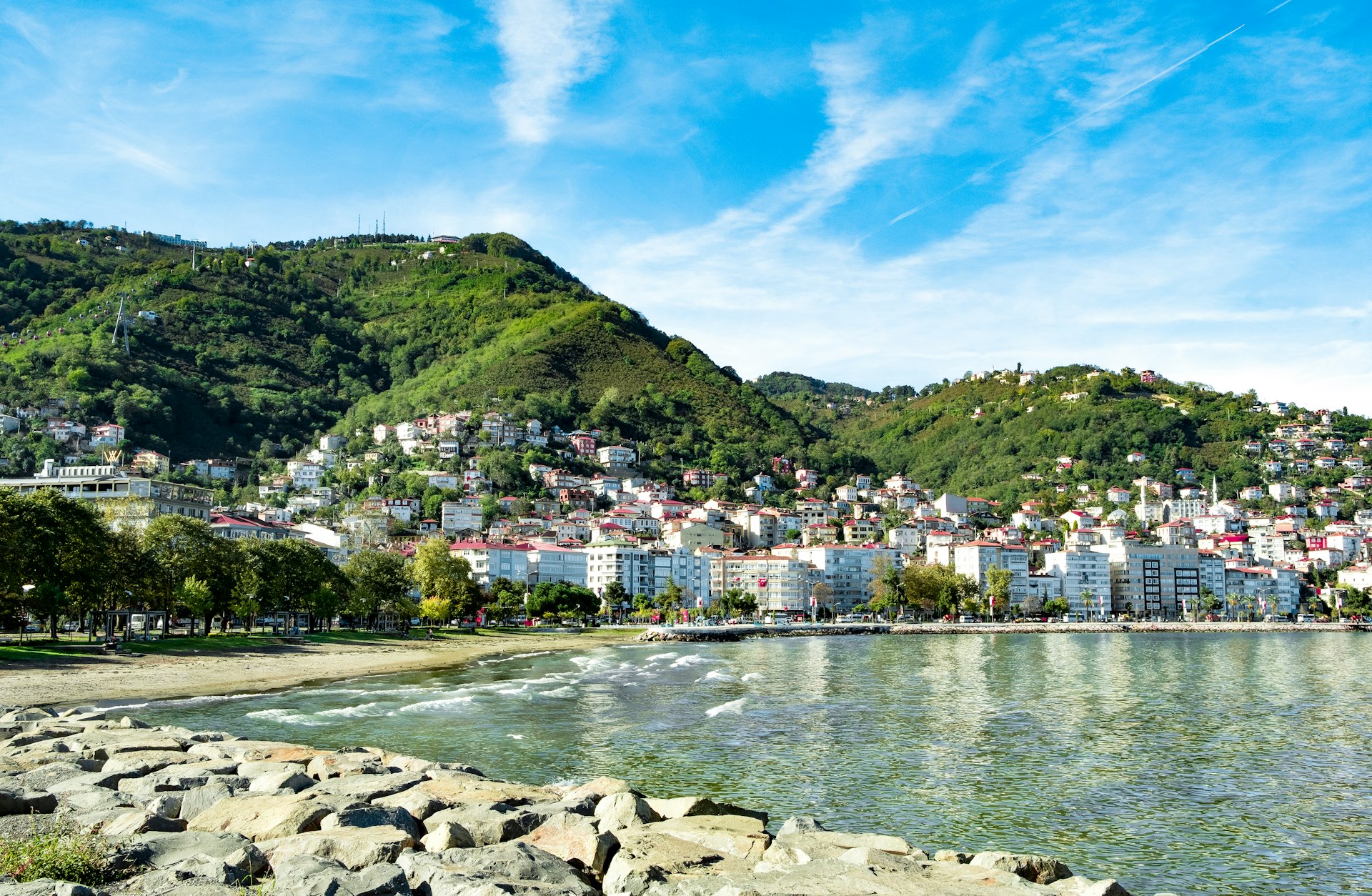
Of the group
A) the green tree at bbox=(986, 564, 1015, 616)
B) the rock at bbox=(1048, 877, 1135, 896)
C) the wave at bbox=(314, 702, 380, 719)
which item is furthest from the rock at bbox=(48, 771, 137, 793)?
the green tree at bbox=(986, 564, 1015, 616)

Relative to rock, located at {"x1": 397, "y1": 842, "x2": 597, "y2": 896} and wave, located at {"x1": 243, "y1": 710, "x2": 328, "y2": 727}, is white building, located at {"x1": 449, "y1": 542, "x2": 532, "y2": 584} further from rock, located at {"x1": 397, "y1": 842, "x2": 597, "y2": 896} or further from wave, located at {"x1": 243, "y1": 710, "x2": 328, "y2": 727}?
rock, located at {"x1": 397, "y1": 842, "x2": 597, "y2": 896}

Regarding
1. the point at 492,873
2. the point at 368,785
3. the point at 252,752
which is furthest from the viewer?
the point at 252,752

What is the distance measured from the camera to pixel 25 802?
1327cm

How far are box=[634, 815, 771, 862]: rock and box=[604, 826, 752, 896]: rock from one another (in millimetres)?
189

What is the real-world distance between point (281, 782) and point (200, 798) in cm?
176

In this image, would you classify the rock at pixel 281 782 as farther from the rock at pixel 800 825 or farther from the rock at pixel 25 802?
the rock at pixel 800 825

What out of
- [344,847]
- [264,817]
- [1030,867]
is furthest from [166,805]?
[1030,867]

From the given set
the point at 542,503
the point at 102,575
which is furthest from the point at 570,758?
the point at 542,503

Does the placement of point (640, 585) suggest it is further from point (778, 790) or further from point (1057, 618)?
point (778, 790)

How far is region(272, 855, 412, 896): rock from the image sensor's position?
968cm

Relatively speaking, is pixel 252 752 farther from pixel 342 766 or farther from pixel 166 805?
pixel 166 805

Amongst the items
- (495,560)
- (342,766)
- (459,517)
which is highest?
(459,517)

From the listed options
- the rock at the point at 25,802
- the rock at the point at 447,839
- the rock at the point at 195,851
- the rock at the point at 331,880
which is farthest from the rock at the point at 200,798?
the rock at the point at 331,880

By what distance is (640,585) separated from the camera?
138250 millimetres
